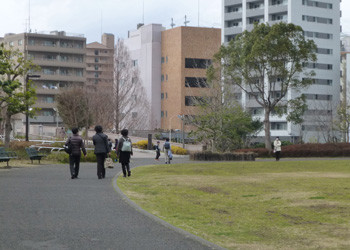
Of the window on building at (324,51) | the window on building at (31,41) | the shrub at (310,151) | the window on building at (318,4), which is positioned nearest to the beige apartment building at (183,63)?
the window on building at (318,4)

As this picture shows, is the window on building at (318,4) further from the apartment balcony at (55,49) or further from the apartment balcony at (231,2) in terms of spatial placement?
the apartment balcony at (55,49)

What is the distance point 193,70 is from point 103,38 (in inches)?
2292

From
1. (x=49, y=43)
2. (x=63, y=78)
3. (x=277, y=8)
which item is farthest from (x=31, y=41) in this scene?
(x=277, y=8)

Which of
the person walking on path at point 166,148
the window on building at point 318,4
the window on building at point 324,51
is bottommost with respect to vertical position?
the person walking on path at point 166,148

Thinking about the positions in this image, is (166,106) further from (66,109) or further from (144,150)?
(144,150)

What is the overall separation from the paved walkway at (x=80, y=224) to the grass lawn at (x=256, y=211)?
20.0 inches

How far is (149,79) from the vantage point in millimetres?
100250

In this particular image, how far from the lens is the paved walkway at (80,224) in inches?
304

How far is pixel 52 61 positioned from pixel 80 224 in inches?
3919

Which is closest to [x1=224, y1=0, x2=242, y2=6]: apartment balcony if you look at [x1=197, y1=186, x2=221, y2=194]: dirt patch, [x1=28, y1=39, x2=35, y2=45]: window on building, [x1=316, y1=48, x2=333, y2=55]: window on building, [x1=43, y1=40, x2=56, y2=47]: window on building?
[x1=316, y1=48, x2=333, y2=55]: window on building

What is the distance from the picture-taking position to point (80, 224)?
9.36m

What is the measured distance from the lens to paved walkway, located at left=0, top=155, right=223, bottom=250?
7.72 m

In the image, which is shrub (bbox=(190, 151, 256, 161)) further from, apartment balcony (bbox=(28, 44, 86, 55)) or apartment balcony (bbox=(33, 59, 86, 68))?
apartment balcony (bbox=(28, 44, 86, 55))

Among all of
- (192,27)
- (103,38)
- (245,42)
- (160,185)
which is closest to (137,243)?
(160,185)
